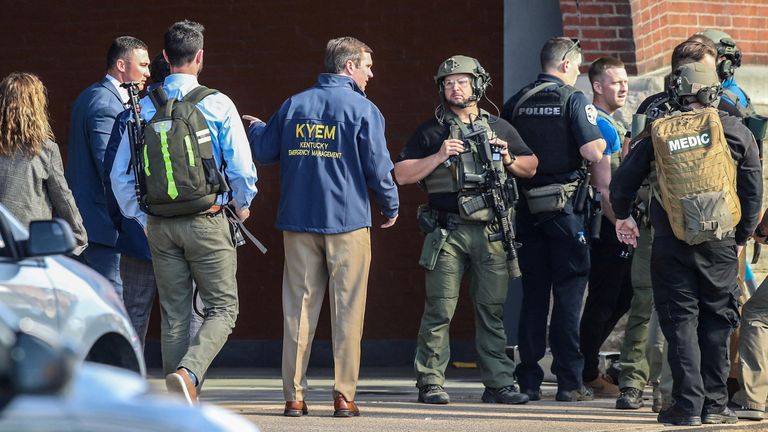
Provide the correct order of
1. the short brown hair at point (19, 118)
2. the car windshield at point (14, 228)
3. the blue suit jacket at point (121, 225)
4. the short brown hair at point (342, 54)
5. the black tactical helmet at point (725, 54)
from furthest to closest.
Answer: the black tactical helmet at point (725, 54) → the short brown hair at point (342, 54) → the blue suit jacket at point (121, 225) → the short brown hair at point (19, 118) → the car windshield at point (14, 228)

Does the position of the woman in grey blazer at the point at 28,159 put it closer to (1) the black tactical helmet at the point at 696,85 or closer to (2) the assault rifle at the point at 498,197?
(2) the assault rifle at the point at 498,197

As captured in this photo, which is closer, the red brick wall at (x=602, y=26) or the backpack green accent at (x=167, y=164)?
the backpack green accent at (x=167, y=164)

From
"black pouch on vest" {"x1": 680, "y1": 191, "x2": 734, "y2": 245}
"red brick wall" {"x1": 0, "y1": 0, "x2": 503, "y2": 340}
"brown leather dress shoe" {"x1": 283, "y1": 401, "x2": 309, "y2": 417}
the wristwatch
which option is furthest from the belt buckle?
"red brick wall" {"x1": 0, "y1": 0, "x2": 503, "y2": 340}

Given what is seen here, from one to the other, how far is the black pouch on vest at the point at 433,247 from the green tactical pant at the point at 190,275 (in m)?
1.58

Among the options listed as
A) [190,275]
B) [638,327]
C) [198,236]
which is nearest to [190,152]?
[198,236]

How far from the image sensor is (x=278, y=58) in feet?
40.5

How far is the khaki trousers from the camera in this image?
8266 millimetres

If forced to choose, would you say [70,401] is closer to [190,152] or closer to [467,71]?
[190,152]

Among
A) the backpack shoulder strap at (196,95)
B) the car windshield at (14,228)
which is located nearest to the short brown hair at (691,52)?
the backpack shoulder strap at (196,95)

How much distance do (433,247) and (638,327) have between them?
55.3 inches

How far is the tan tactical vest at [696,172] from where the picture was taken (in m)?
7.54

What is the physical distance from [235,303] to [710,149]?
2.67 meters

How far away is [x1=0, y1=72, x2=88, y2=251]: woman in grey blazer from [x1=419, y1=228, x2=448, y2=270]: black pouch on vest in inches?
83.9

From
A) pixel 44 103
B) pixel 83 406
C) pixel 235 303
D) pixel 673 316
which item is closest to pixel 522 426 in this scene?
pixel 673 316
